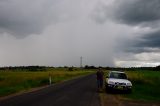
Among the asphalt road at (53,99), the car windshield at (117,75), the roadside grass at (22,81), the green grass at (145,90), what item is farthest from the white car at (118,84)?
the roadside grass at (22,81)

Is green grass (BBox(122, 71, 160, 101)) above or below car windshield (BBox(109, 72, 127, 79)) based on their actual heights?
below

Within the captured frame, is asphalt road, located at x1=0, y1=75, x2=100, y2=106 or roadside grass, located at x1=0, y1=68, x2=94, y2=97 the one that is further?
roadside grass, located at x1=0, y1=68, x2=94, y2=97

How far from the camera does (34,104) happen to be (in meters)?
15.2

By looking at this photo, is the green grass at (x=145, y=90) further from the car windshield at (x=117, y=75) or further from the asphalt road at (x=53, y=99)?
the asphalt road at (x=53, y=99)

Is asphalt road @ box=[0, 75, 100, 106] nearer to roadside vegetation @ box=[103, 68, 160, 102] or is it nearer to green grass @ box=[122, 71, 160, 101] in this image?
roadside vegetation @ box=[103, 68, 160, 102]

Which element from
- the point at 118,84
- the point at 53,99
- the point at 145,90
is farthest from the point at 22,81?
the point at 53,99

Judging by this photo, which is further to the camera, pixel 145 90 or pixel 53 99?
pixel 145 90

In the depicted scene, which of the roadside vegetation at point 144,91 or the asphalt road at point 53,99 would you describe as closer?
the asphalt road at point 53,99

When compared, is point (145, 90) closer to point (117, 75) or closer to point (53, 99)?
point (117, 75)

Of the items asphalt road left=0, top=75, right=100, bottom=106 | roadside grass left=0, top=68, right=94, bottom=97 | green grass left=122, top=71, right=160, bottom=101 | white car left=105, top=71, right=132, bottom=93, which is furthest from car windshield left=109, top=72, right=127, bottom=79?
roadside grass left=0, top=68, right=94, bottom=97

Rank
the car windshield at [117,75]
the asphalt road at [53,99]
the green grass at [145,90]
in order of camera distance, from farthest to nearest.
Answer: the car windshield at [117,75] < the green grass at [145,90] < the asphalt road at [53,99]

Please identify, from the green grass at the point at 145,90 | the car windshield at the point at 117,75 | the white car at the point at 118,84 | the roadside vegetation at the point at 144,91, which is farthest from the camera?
the car windshield at the point at 117,75

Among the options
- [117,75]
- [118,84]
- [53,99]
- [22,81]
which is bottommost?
[53,99]

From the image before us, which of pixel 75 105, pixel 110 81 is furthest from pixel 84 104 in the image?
pixel 110 81
